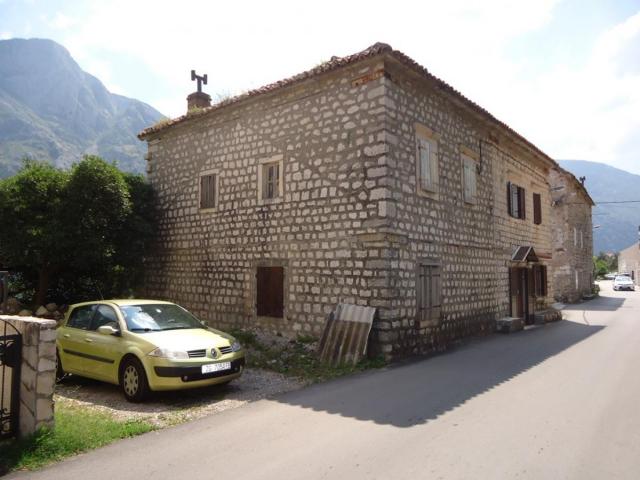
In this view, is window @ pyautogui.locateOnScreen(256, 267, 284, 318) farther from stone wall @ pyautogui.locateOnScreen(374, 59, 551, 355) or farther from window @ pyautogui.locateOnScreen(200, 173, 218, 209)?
stone wall @ pyautogui.locateOnScreen(374, 59, 551, 355)

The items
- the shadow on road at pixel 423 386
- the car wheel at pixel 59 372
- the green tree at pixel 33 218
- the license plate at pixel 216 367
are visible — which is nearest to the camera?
the shadow on road at pixel 423 386

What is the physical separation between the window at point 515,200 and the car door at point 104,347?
467 inches

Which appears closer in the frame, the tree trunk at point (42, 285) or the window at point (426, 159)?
the window at point (426, 159)

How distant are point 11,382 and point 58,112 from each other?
403 feet

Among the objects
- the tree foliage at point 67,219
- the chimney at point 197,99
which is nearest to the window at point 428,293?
the tree foliage at point 67,219

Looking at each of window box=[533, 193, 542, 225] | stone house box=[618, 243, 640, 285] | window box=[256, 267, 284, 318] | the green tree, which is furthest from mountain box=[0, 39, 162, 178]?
stone house box=[618, 243, 640, 285]

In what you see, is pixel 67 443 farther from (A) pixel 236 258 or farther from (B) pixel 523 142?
(B) pixel 523 142

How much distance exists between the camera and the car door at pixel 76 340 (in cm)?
691

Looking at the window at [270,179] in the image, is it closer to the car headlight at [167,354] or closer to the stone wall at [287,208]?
the stone wall at [287,208]

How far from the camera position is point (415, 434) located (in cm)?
462

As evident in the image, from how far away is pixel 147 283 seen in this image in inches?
537

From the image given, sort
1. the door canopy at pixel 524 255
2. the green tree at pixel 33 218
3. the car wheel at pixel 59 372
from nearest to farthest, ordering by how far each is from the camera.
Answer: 1. the car wheel at pixel 59 372
2. the green tree at pixel 33 218
3. the door canopy at pixel 524 255

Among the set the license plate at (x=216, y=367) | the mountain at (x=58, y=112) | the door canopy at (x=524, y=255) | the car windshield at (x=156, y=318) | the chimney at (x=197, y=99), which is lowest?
the license plate at (x=216, y=367)

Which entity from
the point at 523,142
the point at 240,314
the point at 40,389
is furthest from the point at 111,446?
the point at 523,142
